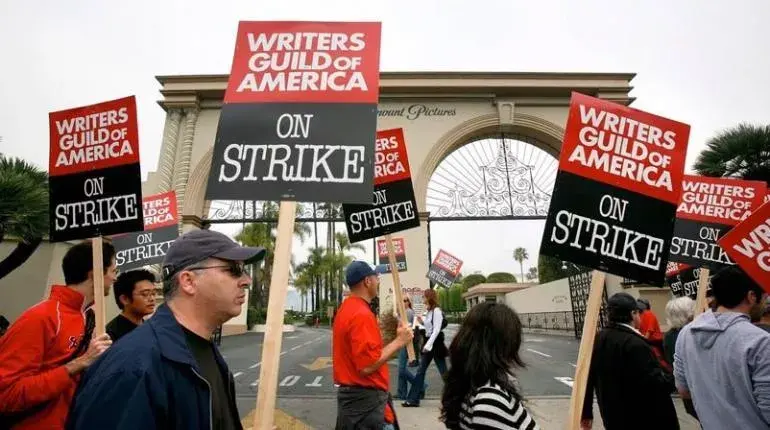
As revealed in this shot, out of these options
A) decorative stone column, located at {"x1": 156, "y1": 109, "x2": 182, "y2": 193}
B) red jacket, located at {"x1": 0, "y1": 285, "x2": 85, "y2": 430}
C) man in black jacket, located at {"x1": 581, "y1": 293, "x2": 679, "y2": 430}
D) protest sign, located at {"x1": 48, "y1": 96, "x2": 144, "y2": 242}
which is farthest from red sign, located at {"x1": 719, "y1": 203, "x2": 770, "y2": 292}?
decorative stone column, located at {"x1": 156, "y1": 109, "x2": 182, "y2": 193}

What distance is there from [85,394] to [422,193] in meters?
14.2

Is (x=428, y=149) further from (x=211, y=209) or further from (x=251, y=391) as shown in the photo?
(x=251, y=391)

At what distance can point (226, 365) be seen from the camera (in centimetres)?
181

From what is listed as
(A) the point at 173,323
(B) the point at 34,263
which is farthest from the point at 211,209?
(A) the point at 173,323

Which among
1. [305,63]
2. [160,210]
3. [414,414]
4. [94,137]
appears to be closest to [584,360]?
[305,63]

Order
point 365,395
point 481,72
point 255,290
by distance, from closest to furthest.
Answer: point 365,395
point 481,72
point 255,290

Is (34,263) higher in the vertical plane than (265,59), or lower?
lower

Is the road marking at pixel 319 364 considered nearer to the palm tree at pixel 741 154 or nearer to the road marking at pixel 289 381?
the road marking at pixel 289 381

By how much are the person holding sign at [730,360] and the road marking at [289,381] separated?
314 inches

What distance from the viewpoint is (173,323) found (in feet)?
4.81

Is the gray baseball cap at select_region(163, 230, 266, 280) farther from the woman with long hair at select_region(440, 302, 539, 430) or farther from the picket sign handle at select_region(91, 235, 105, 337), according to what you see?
the picket sign handle at select_region(91, 235, 105, 337)

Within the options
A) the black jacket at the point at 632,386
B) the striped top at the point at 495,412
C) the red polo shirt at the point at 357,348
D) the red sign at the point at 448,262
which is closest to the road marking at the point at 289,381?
the red sign at the point at 448,262

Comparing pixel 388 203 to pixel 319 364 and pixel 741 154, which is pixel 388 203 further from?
pixel 741 154

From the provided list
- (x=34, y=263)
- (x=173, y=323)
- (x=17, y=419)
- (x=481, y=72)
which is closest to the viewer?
(x=173, y=323)
